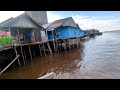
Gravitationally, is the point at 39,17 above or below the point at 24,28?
above

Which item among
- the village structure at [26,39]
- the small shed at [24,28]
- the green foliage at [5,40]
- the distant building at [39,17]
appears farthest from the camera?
the distant building at [39,17]

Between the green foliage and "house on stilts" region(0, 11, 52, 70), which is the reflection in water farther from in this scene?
the green foliage

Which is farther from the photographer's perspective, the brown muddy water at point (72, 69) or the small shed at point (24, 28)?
the small shed at point (24, 28)

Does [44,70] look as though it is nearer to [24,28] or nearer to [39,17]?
[24,28]

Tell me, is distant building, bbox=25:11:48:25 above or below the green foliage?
above

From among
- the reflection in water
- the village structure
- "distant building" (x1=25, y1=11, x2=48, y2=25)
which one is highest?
"distant building" (x1=25, y1=11, x2=48, y2=25)

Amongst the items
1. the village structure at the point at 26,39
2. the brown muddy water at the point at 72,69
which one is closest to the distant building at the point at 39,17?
the village structure at the point at 26,39

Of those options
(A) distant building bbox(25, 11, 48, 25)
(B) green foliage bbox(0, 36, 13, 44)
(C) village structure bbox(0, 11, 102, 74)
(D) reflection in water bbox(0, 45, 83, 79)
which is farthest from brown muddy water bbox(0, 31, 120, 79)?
(A) distant building bbox(25, 11, 48, 25)

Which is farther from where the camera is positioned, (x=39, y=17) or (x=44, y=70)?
(x=39, y=17)

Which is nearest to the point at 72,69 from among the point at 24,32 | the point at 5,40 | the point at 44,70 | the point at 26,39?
the point at 44,70

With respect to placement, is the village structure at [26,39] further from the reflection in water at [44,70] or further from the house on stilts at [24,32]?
the reflection in water at [44,70]
